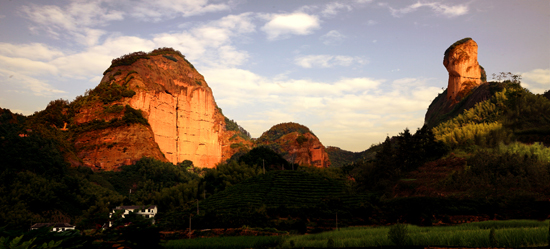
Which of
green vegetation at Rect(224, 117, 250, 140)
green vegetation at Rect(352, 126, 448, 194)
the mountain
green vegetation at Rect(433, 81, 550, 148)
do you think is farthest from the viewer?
green vegetation at Rect(224, 117, 250, 140)

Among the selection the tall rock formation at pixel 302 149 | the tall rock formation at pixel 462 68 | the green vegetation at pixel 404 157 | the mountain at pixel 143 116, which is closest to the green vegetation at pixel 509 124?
the green vegetation at pixel 404 157

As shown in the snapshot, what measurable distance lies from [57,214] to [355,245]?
1313 inches

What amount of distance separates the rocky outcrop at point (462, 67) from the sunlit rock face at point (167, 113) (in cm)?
5062

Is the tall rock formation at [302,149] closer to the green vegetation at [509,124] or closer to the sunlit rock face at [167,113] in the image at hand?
the sunlit rock face at [167,113]

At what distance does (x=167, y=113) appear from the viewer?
67.2 meters

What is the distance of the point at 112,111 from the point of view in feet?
184

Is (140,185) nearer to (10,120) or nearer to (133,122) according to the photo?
(133,122)

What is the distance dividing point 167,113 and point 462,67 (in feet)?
188

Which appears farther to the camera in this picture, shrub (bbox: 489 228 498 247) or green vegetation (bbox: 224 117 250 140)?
green vegetation (bbox: 224 117 250 140)

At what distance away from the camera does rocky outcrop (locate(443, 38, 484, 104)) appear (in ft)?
199

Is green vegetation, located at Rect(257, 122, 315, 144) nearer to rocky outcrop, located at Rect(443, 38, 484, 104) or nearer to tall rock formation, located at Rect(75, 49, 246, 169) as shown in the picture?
tall rock formation, located at Rect(75, 49, 246, 169)

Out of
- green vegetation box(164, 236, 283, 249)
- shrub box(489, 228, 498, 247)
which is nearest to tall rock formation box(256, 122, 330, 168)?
green vegetation box(164, 236, 283, 249)

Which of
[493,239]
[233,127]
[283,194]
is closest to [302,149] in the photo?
[233,127]

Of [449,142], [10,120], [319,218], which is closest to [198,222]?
[319,218]
